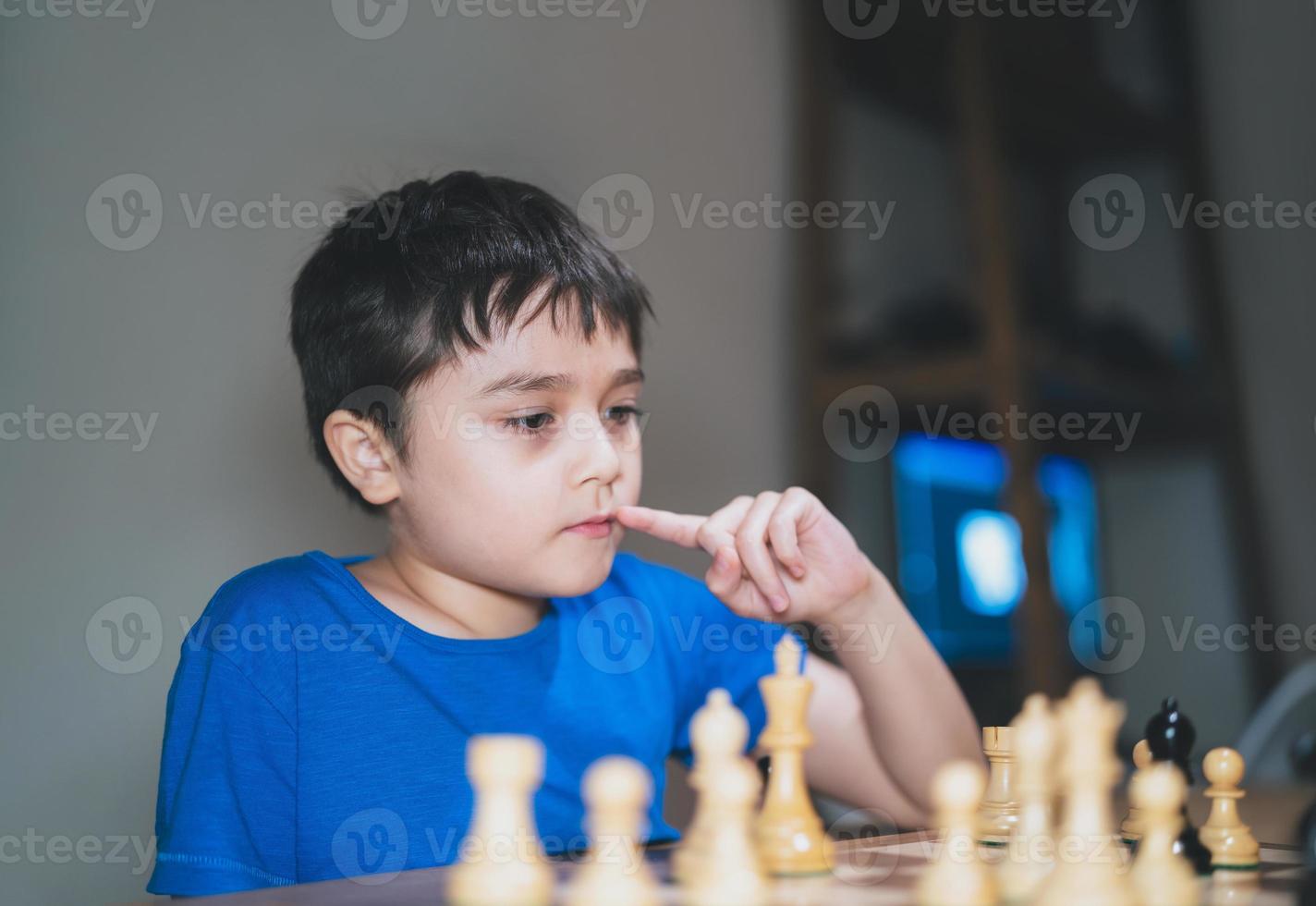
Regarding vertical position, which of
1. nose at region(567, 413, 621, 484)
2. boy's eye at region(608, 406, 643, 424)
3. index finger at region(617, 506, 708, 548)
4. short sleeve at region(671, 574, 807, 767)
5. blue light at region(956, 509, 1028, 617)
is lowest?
short sleeve at region(671, 574, 807, 767)

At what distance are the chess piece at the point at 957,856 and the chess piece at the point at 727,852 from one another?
8cm

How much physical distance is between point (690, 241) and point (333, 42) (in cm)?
73

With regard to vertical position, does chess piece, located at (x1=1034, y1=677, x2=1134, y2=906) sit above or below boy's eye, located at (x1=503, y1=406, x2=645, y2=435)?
below

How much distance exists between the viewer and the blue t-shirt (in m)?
0.90

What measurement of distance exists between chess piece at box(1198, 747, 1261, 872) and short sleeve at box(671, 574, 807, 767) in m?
0.55

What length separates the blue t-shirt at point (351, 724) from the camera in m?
0.90

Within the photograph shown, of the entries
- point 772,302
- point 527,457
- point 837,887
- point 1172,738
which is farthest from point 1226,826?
point 772,302

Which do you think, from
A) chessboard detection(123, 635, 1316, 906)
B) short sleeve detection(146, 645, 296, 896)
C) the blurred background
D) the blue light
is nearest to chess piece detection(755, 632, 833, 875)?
chessboard detection(123, 635, 1316, 906)

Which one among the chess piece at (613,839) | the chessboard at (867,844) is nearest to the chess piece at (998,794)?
the chessboard at (867,844)

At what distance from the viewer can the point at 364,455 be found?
3.67 ft

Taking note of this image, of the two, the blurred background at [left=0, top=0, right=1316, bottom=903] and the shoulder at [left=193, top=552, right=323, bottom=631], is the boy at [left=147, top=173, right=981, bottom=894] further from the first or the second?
the blurred background at [left=0, top=0, right=1316, bottom=903]

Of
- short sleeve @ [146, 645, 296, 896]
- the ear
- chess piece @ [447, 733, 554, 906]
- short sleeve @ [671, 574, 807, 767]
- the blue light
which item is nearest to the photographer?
chess piece @ [447, 733, 554, 906]

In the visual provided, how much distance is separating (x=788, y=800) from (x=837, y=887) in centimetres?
7

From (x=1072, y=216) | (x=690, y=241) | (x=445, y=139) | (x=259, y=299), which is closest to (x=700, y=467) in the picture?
(x=690, y=241)
